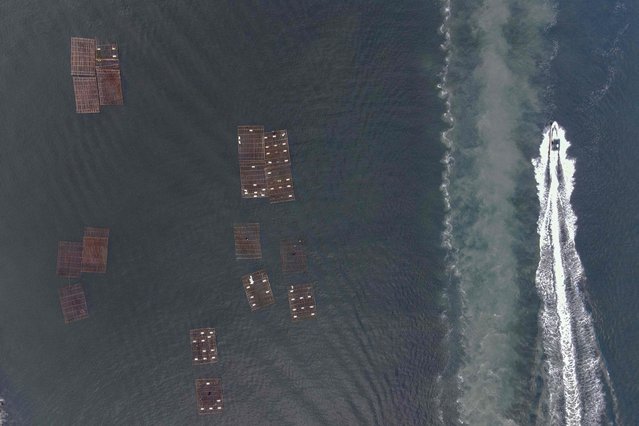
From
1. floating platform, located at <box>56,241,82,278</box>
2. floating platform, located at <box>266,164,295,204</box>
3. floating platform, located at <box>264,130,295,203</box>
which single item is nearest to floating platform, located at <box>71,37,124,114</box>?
floating platform, located at <box>56,241,82,278</box>

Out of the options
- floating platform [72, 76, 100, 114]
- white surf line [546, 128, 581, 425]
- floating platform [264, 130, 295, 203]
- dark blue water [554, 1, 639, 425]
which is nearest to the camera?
dark blue water [554, 1, 639, 425]

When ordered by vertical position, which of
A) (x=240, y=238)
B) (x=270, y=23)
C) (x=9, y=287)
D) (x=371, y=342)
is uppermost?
(x=270, y=23)

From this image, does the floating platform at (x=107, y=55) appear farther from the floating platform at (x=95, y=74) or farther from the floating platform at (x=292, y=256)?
the floating platform at (x=292, y=256)

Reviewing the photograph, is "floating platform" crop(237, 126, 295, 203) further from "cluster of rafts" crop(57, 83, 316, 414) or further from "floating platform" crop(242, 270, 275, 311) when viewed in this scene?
"floating platform" crop(242, 270, 275, 311)

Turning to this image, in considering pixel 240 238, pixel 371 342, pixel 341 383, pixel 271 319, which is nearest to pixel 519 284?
pixel 371 342

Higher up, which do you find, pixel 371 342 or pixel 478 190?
pixel 478 190

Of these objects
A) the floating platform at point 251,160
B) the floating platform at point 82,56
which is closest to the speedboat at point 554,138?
the floating platform at point 251,160

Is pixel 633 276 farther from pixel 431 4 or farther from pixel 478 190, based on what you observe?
pixel 431 4
